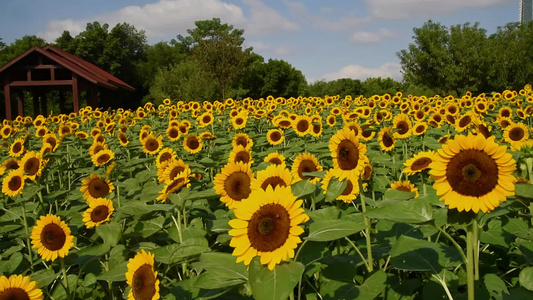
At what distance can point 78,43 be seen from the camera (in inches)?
1781

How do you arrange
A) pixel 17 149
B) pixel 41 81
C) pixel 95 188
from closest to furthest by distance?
pixel 95 188
pixel 17 149
pixel 41 81

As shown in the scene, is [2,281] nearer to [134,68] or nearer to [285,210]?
[285,210]

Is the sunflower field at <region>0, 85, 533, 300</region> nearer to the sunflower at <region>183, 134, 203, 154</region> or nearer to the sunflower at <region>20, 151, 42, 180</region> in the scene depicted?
the sunflower at <region>20, 151, 42, 180</region>

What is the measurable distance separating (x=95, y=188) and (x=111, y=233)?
3.67 feet

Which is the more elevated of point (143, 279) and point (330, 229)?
point (330, 229)

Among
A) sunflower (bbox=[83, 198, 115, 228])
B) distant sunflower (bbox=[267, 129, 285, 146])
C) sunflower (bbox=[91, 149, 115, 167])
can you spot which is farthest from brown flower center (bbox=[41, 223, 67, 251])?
distant sunflower (bbox=[267, 129, 285, 146])

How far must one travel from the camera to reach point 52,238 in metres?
2.48

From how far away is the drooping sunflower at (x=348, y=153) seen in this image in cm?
216

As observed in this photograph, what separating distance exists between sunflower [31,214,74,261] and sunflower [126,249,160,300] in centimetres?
67

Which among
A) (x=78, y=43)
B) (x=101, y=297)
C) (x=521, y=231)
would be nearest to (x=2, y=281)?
(x=101, y=297)

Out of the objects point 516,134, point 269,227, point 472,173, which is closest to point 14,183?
point 269,227

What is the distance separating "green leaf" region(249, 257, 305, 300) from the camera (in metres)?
1.28

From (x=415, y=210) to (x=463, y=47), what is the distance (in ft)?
90.6

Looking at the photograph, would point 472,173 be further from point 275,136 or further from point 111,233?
point 275,136
